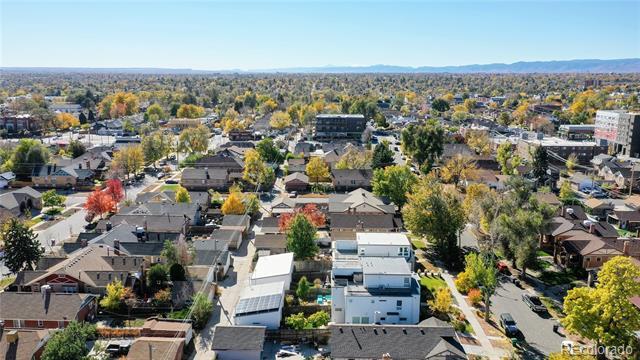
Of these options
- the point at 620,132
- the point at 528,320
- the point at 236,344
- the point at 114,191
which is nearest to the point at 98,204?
the point at 114,191

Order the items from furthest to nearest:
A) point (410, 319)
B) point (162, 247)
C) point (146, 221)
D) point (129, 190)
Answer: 1. point (129, 190)
2. point (146, 221)
3. point (162, 247)
4. point (410, 319)

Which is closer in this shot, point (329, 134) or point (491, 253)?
point (491, 253)

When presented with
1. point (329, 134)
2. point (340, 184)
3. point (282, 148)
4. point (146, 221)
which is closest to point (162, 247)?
point (146, 221)

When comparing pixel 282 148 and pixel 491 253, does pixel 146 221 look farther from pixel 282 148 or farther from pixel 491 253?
pixel 282 148

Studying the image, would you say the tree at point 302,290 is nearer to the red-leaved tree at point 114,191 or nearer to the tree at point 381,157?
the red-leaved tree at point 114,191

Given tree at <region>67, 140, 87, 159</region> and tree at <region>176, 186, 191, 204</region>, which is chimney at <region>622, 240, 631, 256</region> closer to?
tree at <region>176, 186, 191, 204</region>

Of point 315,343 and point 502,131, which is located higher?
point 502,131
